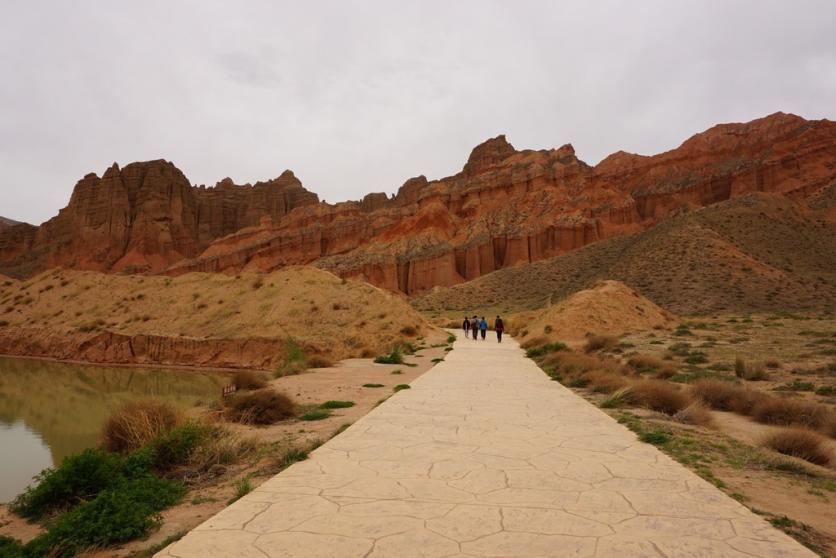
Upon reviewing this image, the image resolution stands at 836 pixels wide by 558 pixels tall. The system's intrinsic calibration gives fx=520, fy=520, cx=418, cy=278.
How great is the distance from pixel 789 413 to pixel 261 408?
9590 millimetres

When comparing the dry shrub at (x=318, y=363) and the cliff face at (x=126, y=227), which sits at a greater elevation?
the cliff face at (x=126, y=227)

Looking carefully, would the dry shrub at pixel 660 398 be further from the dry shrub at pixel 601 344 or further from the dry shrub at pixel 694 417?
the dry shrub at pixel 601 344

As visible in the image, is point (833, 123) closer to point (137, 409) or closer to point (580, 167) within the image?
point (580, 167)

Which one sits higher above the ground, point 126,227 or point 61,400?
point 126,227

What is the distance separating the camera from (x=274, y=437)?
820cm

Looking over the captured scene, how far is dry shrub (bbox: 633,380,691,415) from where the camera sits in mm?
9992

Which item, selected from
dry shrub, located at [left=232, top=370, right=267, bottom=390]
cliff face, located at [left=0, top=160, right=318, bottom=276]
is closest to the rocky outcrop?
dry shrub, located at [left=232, top=370, right=267, bottom=390]

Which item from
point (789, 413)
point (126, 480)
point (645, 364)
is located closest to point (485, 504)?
point (126, 480)

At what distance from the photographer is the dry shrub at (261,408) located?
9477 millimetres

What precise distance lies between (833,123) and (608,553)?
117 m

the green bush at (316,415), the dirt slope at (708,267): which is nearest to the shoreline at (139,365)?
the green bush at (316,415)

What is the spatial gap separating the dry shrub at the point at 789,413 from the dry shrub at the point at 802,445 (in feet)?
5.45

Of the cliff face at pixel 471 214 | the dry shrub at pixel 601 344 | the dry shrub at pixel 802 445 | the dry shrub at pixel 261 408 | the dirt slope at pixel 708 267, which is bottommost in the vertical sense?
the dry shrub at pixel 802 445

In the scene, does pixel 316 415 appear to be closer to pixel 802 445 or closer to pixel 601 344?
pixel 802 445
